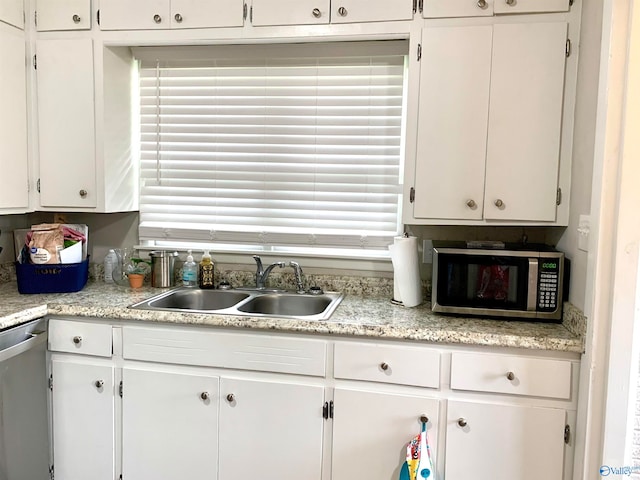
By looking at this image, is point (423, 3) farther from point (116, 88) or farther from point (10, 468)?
point (10, 468)

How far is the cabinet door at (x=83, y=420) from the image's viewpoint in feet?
7.08

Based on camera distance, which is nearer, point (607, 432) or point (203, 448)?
point (607, 432)

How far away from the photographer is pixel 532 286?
2.01 meters

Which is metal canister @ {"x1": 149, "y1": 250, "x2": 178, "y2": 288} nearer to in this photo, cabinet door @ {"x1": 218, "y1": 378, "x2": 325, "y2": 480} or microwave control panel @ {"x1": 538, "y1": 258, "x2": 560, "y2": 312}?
cabinet door @ {"x1": 218, "y1": 378, "x2": 325, "y2": 480}

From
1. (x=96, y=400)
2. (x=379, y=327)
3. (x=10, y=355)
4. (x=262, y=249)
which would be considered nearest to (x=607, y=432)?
(x=379, y=327)

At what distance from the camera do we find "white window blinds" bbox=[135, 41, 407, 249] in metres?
2.51

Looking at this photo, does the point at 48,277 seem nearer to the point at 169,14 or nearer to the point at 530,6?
the point at 169,14

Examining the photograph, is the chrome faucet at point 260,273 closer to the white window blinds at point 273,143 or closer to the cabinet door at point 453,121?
the white window blinds at point 273,143

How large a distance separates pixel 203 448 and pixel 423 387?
0.90 m

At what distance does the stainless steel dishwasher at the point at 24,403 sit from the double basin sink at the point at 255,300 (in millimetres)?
510

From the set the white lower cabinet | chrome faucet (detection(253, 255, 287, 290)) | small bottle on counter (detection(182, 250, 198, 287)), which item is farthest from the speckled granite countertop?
chrome faucet (detection(253, 255, 287, 290))

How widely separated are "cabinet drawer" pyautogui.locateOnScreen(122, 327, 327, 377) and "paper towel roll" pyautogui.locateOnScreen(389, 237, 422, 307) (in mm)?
477

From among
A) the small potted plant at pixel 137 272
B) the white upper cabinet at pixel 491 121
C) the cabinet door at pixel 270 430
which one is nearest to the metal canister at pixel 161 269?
the small potted plant at pixel 137 272

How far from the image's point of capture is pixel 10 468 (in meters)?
2.01
